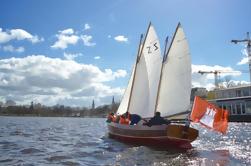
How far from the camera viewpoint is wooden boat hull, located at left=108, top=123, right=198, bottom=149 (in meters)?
27.5

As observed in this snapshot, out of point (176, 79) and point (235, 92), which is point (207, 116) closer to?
point (176, 79)

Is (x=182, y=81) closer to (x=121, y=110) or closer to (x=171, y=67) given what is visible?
(x=171, y=67)

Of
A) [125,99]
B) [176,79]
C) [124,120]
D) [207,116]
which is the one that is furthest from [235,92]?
[207,116]

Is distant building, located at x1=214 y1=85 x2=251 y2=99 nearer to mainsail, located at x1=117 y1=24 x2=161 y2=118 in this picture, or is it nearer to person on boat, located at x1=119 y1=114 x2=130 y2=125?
mainsail, located at x1=117 y1=24 x2=161 y2=118

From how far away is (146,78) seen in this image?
35688 millimetres

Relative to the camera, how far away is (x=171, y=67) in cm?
3194

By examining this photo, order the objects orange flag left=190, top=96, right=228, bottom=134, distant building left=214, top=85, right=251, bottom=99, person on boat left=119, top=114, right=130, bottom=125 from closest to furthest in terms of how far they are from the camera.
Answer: orange flag left=190, top=96, right=228, bottom=134
person on boat left=119, top=114, right=130, bottom=125
distant building left=214, top=85, right=251, bottom=99

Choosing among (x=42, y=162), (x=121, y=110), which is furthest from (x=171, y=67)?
(x=42, y=162)

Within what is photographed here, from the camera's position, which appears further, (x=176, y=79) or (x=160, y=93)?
Answer: (x=160, y=93)

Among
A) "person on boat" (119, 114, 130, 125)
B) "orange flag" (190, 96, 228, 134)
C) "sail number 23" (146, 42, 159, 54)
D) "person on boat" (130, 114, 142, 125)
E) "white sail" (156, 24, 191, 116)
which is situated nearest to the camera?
"orange flag" (190, 96, 228, 134)

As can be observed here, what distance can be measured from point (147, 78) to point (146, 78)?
0.68 ft

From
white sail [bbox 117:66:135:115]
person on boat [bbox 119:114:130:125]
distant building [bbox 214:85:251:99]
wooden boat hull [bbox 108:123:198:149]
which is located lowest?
wooden boat hull [bbox 108:123:198:149]

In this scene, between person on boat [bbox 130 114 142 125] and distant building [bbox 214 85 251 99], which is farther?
distant building [bbox 214 85 251 99]

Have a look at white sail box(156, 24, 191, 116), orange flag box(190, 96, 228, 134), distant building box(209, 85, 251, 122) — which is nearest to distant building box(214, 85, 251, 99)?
distant building box(209, 85, 251, 122)
